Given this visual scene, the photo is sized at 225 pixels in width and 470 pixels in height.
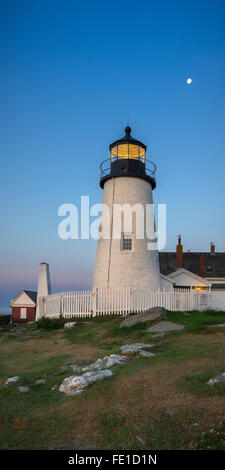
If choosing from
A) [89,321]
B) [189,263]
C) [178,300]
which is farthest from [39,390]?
[189,263]

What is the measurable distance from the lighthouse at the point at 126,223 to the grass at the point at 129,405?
1278 centimetres

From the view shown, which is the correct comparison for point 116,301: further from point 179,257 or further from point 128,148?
point 179,257

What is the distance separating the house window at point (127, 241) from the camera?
81.1ft

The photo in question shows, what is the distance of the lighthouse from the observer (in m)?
24.3

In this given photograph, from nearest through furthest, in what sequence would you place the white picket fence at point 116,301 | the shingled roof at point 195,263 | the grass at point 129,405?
1. the grass at point 129,405
2. the white picket fence at point 116,301
3. the shingled roof at point 195,263

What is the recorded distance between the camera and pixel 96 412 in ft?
20.5

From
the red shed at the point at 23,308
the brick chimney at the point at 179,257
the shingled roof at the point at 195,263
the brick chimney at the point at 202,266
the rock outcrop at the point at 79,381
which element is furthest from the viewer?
the red shed at the point at 23,308

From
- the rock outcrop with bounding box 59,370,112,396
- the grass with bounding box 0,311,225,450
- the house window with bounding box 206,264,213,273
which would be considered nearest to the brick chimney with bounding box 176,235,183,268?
the house window with bounding box 206,264,213,273

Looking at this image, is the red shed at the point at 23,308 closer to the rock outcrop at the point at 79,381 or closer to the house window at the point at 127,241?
the house window at the point at 127,241

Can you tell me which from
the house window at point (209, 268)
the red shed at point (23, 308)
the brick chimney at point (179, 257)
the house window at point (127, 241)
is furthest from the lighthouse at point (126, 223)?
the red shed at point (23, 308)

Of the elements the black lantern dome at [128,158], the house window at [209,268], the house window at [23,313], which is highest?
the black lantern dome at [128,158]

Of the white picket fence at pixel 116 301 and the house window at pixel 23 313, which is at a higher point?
the white picket fence at pixel 116 301

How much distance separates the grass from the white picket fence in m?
10.3

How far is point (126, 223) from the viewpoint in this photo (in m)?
25.0
